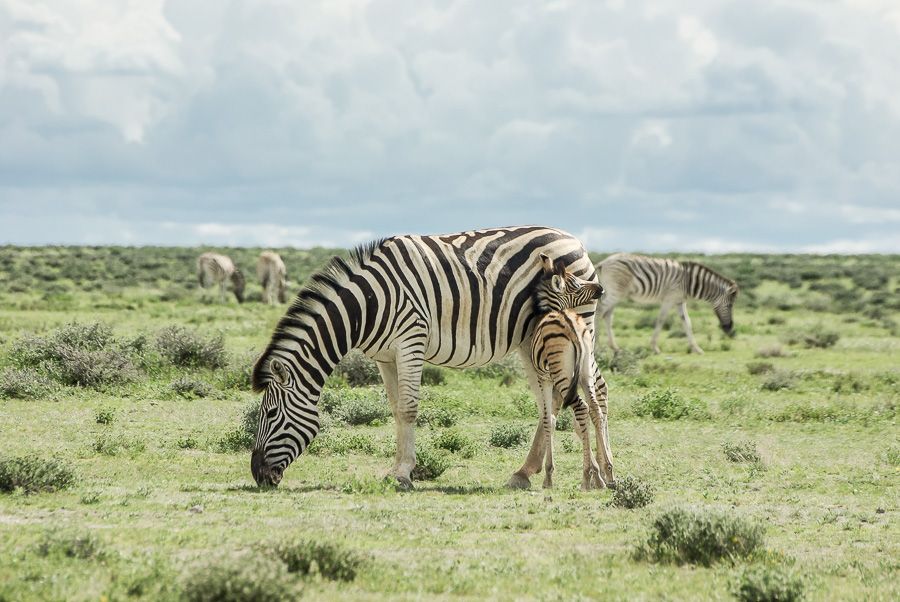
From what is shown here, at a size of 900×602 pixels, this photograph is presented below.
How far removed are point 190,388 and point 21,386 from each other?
8.96 ft

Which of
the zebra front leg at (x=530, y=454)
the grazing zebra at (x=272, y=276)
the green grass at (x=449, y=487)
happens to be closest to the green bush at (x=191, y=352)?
the green grass at (x=449, y=487)

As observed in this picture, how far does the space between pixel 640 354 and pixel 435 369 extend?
22.9 ft

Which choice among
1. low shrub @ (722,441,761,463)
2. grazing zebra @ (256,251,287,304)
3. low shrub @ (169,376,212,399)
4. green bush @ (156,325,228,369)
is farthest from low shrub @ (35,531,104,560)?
grazing zebra @ (256,251,287,304)

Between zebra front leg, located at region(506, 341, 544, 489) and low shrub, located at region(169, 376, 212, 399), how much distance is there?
291 inches

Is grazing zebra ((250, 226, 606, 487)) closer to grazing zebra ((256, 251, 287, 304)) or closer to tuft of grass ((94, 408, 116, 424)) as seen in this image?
tuft of grass ((94, 408, 116, 424))

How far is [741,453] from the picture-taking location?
13609 millimetres

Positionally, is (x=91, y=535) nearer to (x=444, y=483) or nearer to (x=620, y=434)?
(x=444, y=483)

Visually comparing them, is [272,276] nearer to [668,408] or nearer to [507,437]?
[668,408]

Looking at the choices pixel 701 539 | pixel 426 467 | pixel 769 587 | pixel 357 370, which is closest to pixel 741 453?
pixel 426 467

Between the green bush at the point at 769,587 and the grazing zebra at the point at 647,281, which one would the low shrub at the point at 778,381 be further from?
the green bush at the point at 769,587

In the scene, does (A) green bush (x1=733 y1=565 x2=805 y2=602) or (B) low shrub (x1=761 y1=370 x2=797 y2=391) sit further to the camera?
(B) low shrub (x1=761 y1=370 x2=797 y2=391)

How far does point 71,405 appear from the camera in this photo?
16.0 m

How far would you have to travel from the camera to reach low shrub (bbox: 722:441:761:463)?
13.5 metres

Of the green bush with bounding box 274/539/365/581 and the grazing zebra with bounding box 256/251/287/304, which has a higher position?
the grazing zebra with bounding box 256/251/287/304
